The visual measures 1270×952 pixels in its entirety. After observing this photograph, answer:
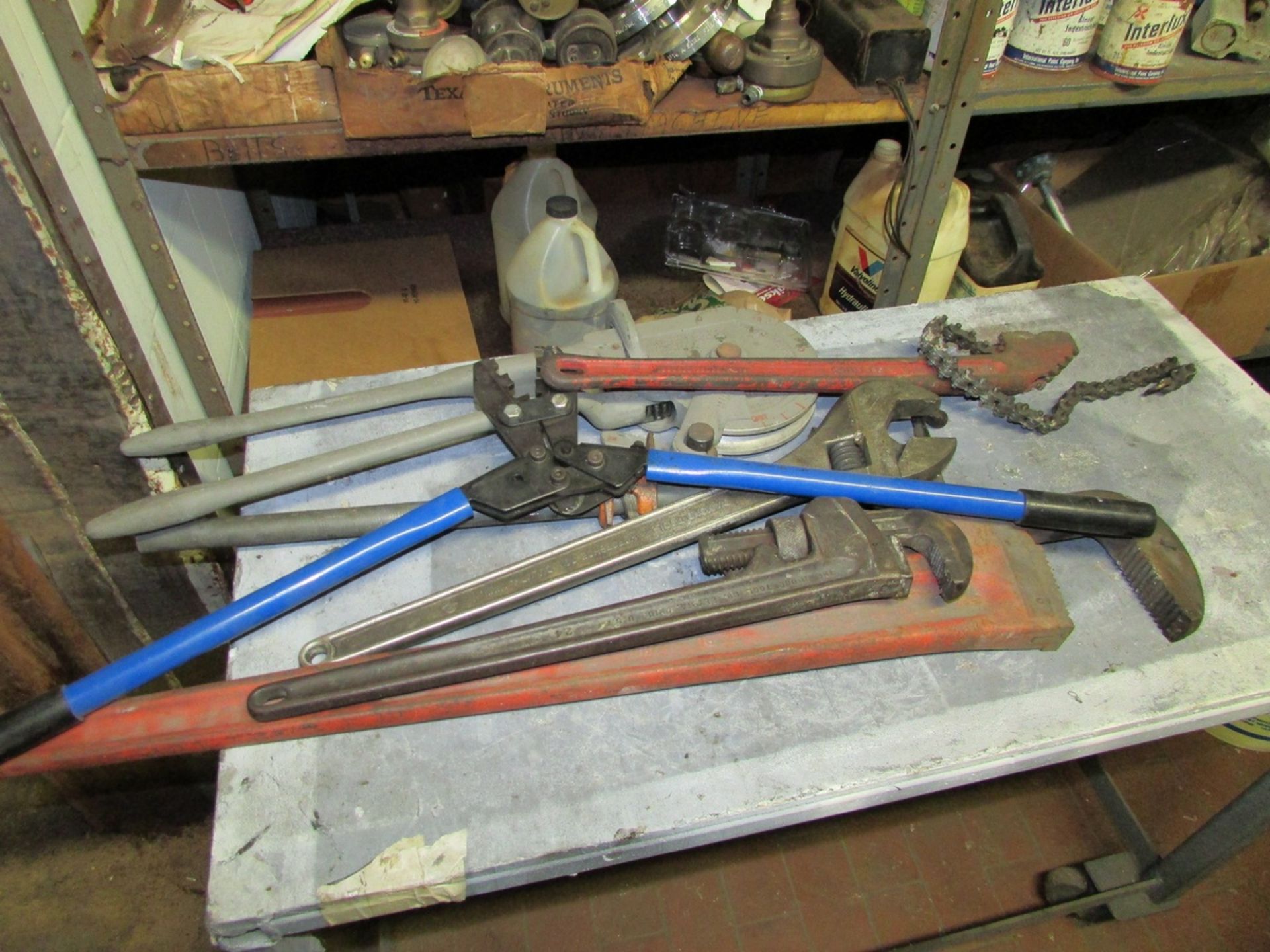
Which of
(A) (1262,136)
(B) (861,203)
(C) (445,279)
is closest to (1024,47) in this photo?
(B) (861,203)

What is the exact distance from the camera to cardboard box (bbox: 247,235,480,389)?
157 cm

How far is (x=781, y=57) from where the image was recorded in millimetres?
1311

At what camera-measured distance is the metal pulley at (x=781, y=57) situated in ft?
4.29

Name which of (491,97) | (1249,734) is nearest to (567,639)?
(491,97)

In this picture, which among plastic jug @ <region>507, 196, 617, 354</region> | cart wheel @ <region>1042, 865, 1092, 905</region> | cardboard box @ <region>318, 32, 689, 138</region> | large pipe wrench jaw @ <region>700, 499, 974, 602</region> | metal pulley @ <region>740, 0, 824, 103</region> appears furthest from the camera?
cart wheel @ <region>1042, 865, 1092, 905</region>

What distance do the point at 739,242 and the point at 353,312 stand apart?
97 cm

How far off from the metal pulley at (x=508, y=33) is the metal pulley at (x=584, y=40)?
0.10ft

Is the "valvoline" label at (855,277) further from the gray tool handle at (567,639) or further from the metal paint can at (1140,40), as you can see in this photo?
the gray tool handle at (567,639)

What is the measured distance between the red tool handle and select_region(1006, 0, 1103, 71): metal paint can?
59 cm

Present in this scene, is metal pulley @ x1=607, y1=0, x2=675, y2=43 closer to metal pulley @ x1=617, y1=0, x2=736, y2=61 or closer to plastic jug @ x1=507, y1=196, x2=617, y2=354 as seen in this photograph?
metal pulley @ x1=617, y1=0, x2=736, y2=61

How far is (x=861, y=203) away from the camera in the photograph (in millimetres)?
1708

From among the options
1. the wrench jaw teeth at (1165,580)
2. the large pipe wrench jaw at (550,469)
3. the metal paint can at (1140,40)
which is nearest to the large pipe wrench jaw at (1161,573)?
the wrench jaw teeth at (1165,580)

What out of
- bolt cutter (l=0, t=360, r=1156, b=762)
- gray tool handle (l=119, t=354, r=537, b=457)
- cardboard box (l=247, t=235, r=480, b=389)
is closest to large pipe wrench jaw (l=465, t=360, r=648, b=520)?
bolt cutter (l=0, t=360, r=1156, b=762)

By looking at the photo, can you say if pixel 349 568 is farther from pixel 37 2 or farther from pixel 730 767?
pixel 37 2
